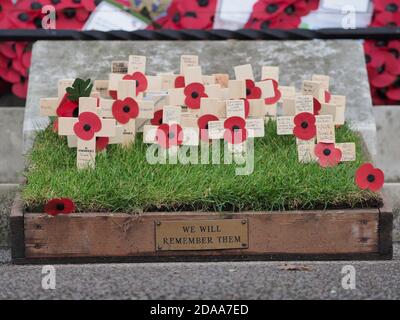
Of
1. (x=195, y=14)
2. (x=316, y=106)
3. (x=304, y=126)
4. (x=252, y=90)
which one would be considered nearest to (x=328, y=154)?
(x=304, y=126)

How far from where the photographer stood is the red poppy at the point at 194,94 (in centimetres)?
508

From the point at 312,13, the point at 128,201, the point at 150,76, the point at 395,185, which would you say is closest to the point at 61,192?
the point at 128,201

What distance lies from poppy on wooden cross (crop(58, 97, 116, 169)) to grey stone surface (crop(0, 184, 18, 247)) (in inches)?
26.3

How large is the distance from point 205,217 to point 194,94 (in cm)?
80

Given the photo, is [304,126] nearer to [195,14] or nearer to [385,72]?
[385,72]

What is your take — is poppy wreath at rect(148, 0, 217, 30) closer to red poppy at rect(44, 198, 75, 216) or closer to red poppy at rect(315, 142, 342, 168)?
red poppy at rect(315, 142, 342, 168)

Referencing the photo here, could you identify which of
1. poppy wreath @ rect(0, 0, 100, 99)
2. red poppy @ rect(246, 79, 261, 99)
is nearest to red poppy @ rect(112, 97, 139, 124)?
red poppy @ rect(246, 79, 261, 99)

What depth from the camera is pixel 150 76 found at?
17.5 feet

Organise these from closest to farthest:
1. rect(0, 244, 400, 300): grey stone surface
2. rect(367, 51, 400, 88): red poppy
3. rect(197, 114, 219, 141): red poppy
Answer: rect(0, 244, 400, 300): grey stone surface
rect(197, 114, 219, 141): red poppy
rect(367, 51, 400, 88): red poppy

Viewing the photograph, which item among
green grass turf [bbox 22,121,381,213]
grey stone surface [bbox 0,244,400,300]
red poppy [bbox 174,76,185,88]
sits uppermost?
red poppy [bbox 174,76,185,88]

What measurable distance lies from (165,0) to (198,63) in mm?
682

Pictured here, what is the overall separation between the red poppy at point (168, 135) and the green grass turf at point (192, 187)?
120 millimetres

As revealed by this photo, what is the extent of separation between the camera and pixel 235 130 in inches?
194

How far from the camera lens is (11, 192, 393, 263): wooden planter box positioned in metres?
4.50
